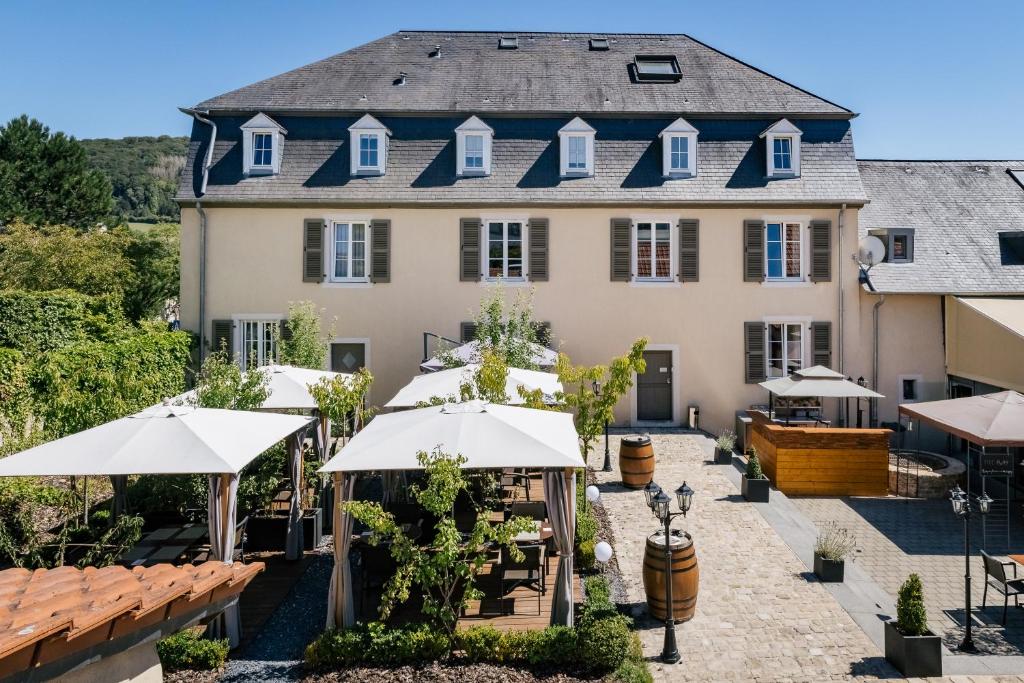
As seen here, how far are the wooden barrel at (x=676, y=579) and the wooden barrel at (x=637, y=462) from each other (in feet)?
15.7

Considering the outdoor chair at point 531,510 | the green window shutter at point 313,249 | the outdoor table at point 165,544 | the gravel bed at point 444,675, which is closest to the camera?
the gravel bed at point 444,675

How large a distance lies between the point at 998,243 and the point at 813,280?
20.1 feet

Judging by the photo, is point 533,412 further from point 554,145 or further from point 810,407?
point 554,145

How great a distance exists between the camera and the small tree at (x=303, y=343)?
16.3 m

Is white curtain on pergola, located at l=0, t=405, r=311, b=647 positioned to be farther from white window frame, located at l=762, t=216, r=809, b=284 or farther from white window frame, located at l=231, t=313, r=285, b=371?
white window frame, located at l=762, t=216, r=809, b=284

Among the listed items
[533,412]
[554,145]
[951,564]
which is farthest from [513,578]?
[554,145]

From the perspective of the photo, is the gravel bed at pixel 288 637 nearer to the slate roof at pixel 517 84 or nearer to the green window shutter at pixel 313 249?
the green window shutter at pixel 313 249

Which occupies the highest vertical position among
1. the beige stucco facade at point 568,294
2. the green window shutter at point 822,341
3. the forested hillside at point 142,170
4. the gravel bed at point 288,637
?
the forested hillside at point 142,170

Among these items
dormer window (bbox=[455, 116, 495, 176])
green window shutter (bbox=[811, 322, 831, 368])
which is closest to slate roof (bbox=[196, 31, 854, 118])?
dormer window (bbox=[455, 116, 495, 176])

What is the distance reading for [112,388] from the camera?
1091 cm

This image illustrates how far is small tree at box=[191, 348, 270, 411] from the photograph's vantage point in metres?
10.4

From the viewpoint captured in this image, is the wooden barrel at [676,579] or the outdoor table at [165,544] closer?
the wooden barrel at [676,579]

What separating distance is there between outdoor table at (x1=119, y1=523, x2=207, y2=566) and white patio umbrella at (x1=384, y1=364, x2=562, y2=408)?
11.2 feet

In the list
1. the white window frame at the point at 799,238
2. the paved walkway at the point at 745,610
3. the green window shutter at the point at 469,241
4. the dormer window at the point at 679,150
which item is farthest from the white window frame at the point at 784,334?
the green window shutter at the point at 469,241
